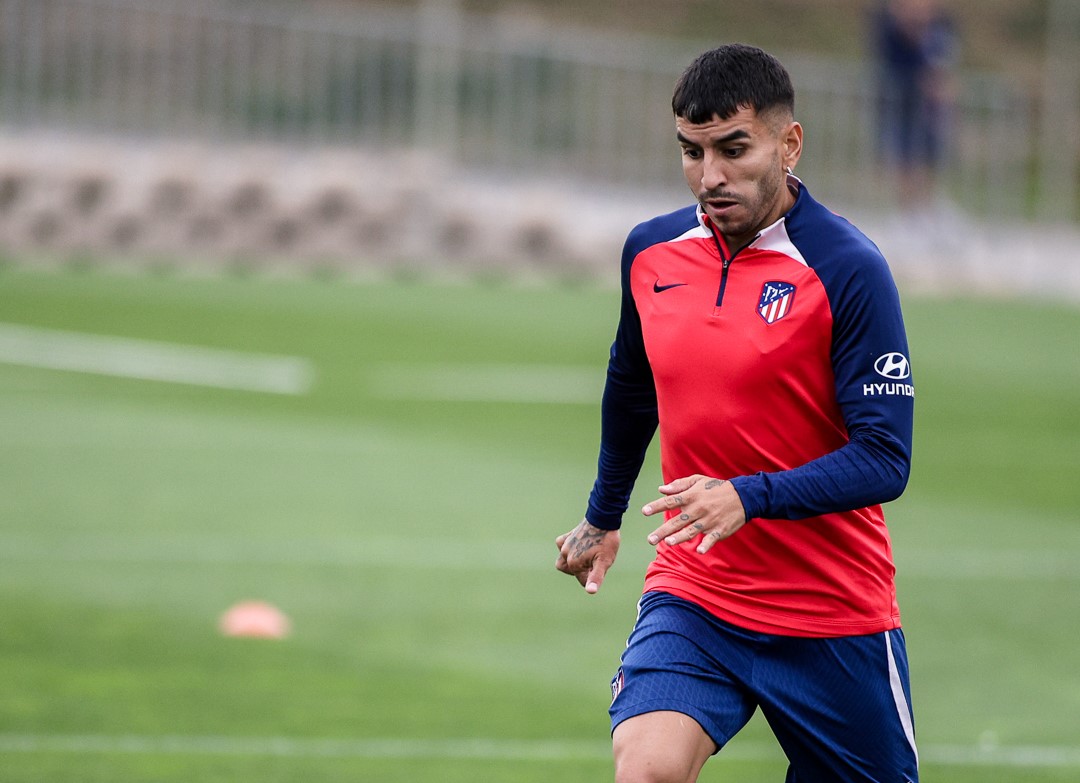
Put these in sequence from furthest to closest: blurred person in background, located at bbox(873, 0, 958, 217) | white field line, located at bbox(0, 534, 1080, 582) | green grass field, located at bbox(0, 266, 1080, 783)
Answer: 1. blurred person in background, located at bbox(873, 0, 958, 217)
2. white field line, located at bbox(0, 534, 1080, 582)
3. green grass field, located at bbox(0, 266, 1080, 783)

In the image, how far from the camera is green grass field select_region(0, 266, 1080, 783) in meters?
7.23

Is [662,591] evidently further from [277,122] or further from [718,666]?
[277,122]

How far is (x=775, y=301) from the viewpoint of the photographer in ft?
14.9

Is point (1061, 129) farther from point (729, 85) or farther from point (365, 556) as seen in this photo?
point (729, 85)

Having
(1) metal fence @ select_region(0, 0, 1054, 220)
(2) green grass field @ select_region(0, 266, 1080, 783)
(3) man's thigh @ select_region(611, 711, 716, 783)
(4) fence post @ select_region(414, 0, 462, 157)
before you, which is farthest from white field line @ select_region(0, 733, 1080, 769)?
(4) fence post @ select_region(414, 0, 462, 157)

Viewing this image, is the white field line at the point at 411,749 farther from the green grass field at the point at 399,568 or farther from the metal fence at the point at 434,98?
the metal fence at the point at 434,98

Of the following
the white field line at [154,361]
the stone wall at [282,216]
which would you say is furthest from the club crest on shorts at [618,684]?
the stone wall at [282,216]

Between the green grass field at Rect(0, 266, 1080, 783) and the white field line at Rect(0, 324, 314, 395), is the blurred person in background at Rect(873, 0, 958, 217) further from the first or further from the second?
the white field line at Rect(0, 324, 314, 395)

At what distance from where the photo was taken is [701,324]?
15.1 ft

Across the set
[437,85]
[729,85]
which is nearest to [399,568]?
[729,85]

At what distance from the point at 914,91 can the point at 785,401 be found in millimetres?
20220

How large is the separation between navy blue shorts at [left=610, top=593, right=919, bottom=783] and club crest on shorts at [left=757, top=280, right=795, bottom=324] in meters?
0.71

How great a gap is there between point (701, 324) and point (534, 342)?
15.4 meters

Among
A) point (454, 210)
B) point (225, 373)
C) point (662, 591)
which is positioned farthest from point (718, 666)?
point (454, 210)
